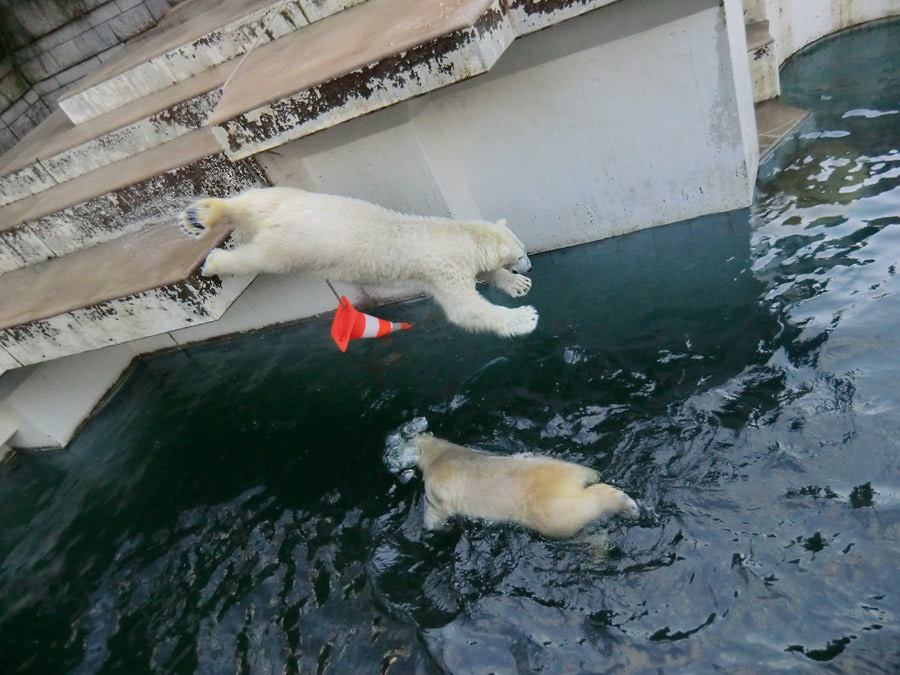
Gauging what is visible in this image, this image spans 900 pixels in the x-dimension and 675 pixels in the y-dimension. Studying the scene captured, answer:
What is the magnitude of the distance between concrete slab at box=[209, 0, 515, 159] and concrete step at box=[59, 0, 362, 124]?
78 centimetres

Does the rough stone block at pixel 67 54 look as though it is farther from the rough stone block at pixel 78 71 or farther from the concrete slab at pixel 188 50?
the concrete slab at pixel 188 50

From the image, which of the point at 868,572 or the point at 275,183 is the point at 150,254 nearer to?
the point at 275,183

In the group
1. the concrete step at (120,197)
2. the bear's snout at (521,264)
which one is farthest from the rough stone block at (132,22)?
the bear's snout at (521,264)

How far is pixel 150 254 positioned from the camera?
17.7 ft

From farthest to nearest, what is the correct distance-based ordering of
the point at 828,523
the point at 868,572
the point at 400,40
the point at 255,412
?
1. the point at 255,412
2. the point at 400,40
3. the point at 828,523
4. the point at 868,572

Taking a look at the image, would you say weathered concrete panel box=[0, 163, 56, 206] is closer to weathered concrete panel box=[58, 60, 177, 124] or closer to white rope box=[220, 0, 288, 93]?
weathered concrete panel box=[58, 60, 177, 124]

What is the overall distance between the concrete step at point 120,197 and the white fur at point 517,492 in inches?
132

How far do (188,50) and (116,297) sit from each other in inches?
131

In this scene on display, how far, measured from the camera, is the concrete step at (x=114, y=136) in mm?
6113

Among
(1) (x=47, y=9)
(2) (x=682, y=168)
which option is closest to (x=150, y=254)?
(2) (x=682, y=168)

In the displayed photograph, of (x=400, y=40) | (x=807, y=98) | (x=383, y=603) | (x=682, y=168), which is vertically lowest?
(x=807, y=98)

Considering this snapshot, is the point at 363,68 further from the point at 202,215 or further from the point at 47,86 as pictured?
the point at 47,86

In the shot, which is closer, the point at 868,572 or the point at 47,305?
the point at 868,572

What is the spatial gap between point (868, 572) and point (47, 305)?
652 centimetres
